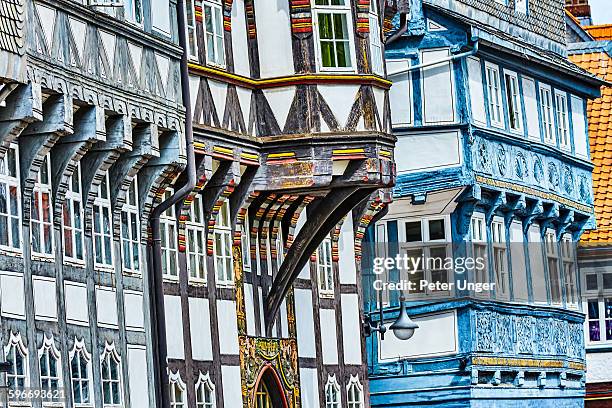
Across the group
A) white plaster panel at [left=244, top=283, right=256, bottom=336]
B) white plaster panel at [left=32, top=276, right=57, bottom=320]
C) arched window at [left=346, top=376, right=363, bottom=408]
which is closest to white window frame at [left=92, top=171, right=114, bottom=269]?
white plaster panel at [left=32, top=276, right=57, bottom=320]

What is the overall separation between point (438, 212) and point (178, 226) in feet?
38.5

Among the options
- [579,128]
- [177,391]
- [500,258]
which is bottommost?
[177,391]

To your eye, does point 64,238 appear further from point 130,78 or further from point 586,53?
point 586,53

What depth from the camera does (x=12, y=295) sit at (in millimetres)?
28641

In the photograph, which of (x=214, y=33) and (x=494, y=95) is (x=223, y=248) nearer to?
(x=214, y=33)

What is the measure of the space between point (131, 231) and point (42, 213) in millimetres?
3086

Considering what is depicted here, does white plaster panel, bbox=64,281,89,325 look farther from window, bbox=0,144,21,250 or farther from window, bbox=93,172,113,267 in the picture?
window, bbox=0,144,21,250

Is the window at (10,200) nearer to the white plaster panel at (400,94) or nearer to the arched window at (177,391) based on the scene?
the arched window at (177,391)

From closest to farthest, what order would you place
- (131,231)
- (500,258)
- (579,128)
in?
(131,231) → (500,258) → (579,128)

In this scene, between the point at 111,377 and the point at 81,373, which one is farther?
the point at 111,377

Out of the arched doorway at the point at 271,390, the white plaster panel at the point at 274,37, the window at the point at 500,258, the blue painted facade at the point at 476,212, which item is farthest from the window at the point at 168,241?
the window at the point at 500,258

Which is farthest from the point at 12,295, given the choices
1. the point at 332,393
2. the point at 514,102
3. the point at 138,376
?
the point at 514,102

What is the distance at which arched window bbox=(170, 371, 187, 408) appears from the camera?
34.0 metres

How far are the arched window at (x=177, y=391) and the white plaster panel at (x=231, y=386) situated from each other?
4.78ft
